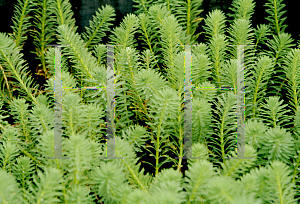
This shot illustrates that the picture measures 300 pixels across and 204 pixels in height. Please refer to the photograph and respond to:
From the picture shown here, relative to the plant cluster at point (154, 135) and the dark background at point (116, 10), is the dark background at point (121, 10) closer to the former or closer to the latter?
the dark background at point (116, 10)

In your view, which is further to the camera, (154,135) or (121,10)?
(121,10)

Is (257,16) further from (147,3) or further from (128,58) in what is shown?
(128,58)

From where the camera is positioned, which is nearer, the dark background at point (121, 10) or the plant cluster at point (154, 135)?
the plant cluster at point (154, 135)

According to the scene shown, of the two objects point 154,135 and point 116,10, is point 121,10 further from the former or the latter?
point 154,135

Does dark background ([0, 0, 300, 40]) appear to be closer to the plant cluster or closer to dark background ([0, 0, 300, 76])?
dark background ([0, 0, 300, 76])

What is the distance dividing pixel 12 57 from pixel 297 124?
0.77m

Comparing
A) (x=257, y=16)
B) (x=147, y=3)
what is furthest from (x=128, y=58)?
(x=257, y=16)

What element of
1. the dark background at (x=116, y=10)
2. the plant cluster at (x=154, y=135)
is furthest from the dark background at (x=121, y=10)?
the plant cluster at (x=154, y=135)

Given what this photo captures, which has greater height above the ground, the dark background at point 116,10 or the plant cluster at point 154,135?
the dark background at point 116,10

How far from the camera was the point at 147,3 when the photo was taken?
938 millimetres

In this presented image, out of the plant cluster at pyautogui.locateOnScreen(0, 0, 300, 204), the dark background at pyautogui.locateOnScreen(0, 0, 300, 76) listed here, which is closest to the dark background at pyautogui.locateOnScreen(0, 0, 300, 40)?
the dark background at pyautogui.locateOnScreen(0, 0, 300, 76)

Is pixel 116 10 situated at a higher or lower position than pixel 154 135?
higher

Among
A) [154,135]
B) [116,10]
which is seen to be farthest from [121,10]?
[154,135]

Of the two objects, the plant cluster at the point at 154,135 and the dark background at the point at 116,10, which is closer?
the plant cluster at the point at 154,135
